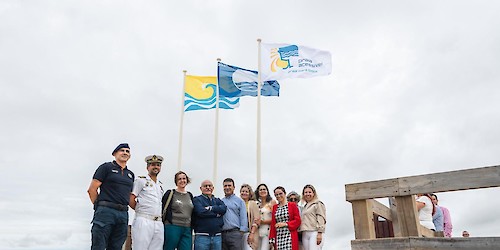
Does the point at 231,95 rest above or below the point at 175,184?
above

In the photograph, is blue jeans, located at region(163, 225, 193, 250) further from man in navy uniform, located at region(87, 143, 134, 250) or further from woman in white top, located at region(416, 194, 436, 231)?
woman in white top, located at region(416, 194, 436, 231)

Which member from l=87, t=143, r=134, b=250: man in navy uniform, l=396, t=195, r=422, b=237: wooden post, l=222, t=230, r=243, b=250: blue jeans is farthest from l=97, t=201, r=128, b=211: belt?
l=396, t=195, r=422, b=237: wooden post

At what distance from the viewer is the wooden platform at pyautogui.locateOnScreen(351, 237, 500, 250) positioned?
3.67 m

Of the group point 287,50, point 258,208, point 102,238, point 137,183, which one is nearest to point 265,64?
point 287,50

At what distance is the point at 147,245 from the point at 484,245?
161 inches

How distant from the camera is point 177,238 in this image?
19.5 feet

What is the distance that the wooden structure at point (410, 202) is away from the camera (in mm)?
3828

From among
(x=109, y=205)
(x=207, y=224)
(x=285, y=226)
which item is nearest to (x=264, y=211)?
(x=285, y=226)

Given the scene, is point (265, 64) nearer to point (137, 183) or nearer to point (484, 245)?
point (137, 183)

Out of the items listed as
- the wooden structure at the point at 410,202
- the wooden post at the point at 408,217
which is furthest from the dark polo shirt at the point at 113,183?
the wooden post at the point at 408,217

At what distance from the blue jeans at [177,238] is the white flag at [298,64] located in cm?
806

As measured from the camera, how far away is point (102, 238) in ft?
16.4

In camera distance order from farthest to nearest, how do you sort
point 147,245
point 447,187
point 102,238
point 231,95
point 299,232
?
point 231,95, point 299,232, point 147,245, point 102,238, point 447,187

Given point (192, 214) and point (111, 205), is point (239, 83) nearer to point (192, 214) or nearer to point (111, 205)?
point (192, 214)
